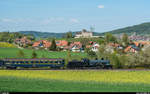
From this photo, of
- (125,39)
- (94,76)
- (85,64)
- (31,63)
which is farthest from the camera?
(125,39)

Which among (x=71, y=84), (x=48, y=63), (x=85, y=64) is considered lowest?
(x=71, y=84)

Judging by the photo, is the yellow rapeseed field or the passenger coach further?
the passenger coach

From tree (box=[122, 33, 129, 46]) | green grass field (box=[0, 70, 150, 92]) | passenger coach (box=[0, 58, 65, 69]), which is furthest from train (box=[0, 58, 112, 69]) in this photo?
tree (box=[122, 33, 129, 46])

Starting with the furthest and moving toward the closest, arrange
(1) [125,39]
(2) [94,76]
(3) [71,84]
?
(1) [125,39] → (2) [94,76] → (3) [71,84]

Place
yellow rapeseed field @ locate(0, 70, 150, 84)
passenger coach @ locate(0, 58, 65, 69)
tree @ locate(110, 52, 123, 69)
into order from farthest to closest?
tree @ locate(110, 52, 123, 69) → passenger coach @ locate(0, 58, 65, 69) → yellow rapeseed field @ locate(0, 70, 150, 84)

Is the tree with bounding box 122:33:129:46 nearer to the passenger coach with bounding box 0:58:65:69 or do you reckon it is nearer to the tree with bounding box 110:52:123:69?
the tree with bounding box 110:52:123:69

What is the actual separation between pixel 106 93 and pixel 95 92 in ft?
3.15

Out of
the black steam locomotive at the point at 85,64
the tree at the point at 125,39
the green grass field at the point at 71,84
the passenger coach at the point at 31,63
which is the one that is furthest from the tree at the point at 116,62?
the tree at the point at 125,39

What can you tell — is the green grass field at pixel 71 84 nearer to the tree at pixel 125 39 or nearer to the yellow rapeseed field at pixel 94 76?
the yellow rapeseed field at pixel 94 76

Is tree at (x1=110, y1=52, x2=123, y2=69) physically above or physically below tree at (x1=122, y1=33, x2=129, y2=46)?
below

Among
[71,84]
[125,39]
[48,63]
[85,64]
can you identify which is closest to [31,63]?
[48,63]

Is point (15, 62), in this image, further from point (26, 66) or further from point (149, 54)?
point (149, 54)

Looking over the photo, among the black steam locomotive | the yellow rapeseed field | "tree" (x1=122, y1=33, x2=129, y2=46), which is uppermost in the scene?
"tree" (x1=122, y1=33, x2=129, y2=46)

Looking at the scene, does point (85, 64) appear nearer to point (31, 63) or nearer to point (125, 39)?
point (31, 63)
